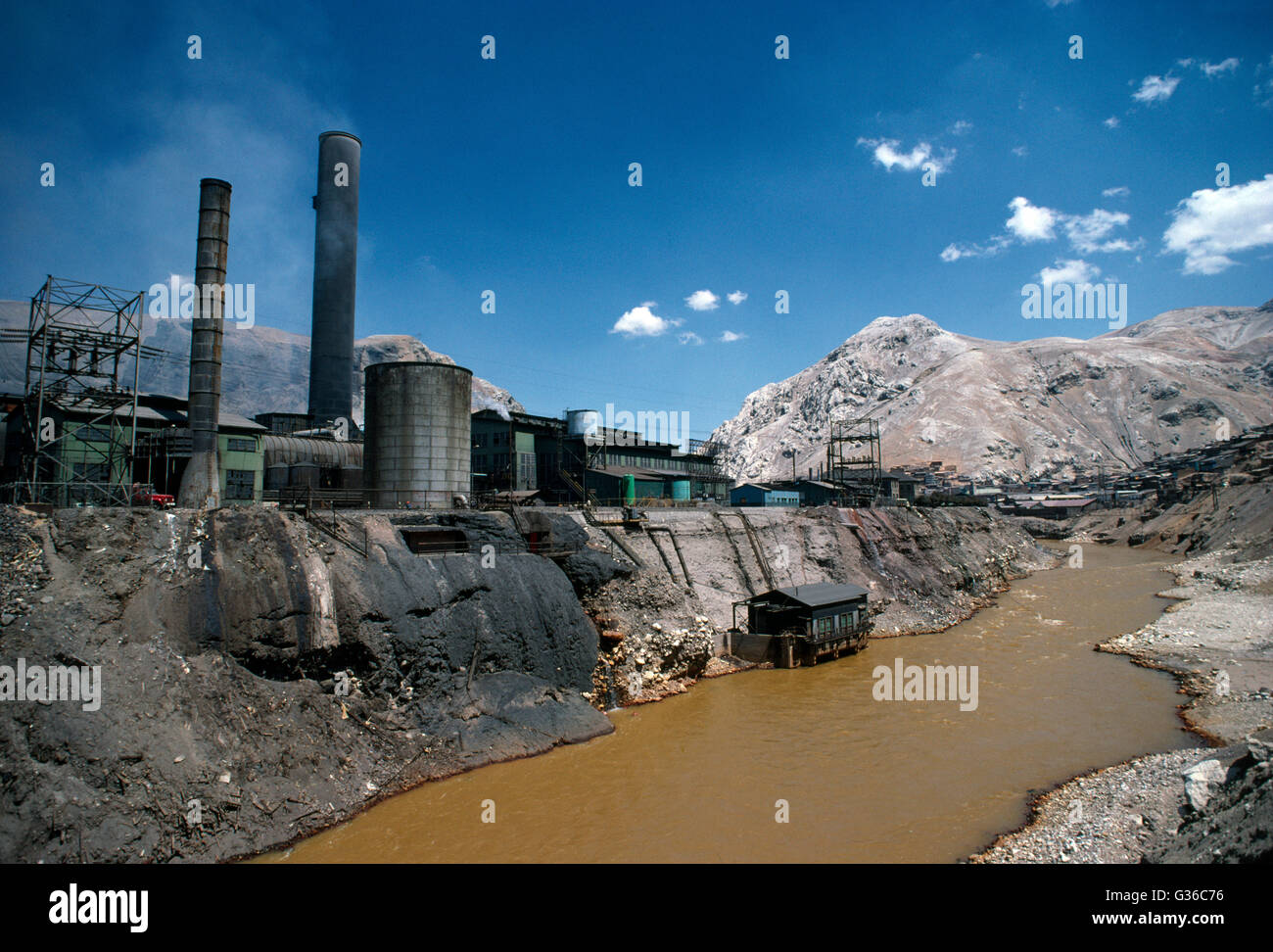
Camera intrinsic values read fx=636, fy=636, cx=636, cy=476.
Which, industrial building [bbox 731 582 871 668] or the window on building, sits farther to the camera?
the window on building

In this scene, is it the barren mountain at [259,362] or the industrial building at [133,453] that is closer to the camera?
the industrial building at [133,453]

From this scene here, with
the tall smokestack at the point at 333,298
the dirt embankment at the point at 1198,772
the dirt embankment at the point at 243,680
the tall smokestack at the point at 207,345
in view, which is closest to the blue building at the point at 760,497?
the dirt embankment at the point at 1198,772

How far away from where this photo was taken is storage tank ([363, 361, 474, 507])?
97.1 feet

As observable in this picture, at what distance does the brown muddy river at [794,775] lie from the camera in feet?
45.5

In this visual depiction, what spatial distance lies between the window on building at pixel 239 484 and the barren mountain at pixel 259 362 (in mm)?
84200

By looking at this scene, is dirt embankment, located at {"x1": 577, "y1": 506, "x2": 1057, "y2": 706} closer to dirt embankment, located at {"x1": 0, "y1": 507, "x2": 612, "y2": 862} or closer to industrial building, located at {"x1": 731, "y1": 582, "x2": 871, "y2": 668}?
industrial building, located at {"x1": 731, "y1": 582, "x2": 871, "y2": 668}

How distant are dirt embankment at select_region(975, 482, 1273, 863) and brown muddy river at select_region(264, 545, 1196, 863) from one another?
3.00 ft

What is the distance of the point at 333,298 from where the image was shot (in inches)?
2009

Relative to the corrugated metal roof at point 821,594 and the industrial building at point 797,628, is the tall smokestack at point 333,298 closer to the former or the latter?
the industrial building at point 797,628

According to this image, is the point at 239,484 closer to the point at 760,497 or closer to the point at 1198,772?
the point at 1198,772

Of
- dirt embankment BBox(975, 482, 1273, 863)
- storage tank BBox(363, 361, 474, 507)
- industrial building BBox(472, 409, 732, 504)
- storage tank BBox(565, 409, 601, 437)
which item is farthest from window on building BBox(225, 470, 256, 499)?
dirt embankment BBox(975, 482, 1273, 863)

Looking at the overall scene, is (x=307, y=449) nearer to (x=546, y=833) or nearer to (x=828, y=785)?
(x=546, y=833)
